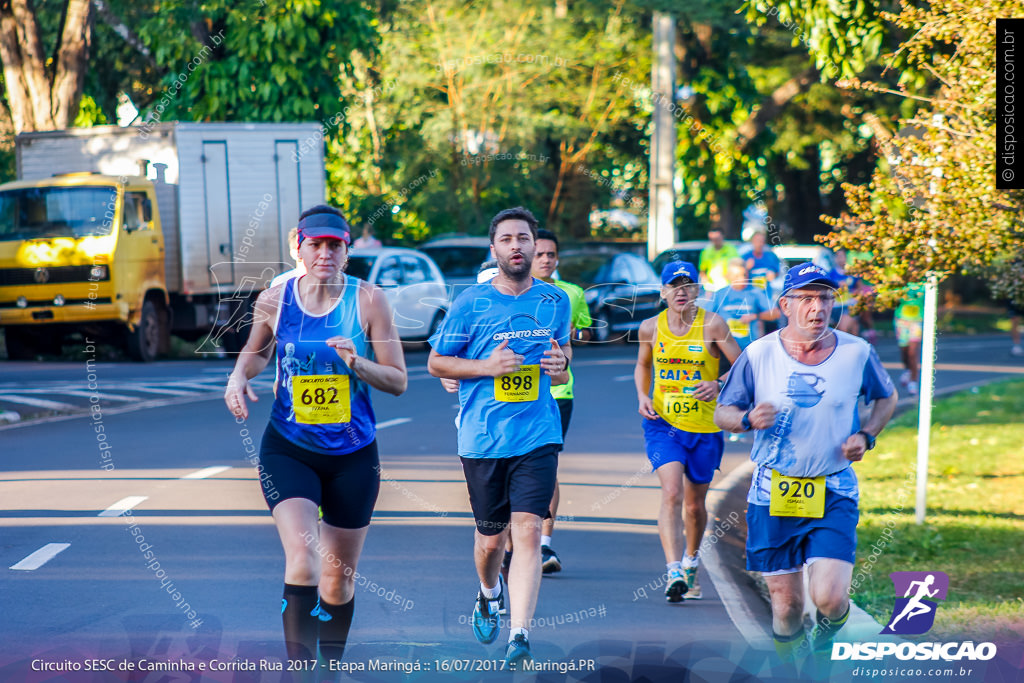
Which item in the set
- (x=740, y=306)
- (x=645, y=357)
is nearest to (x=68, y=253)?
(x=740, y=306)

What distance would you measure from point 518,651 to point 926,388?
4.64 meters

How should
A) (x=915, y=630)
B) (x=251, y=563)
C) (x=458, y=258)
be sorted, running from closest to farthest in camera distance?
(x=915, y=630) < (x=251, y=563) < (x=458, y=258)

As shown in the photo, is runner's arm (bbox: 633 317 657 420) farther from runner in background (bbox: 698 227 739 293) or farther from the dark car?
the dark car

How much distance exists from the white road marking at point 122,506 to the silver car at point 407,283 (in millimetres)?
11287

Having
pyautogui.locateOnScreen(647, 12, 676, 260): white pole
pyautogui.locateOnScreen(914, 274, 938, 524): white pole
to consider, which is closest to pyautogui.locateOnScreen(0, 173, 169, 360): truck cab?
pyautogui.locateOnScreen(647, 12, 676, 260): white pole

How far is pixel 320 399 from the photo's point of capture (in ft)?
17.3

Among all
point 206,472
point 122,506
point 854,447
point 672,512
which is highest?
point 854,447

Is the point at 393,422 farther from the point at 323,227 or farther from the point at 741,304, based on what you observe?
the point at 323,227

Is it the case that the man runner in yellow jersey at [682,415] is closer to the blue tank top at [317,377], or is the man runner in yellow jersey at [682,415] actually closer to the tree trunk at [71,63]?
the blue tank top at [317,377]

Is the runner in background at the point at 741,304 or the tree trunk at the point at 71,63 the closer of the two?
the runner in background at the point at 741,304

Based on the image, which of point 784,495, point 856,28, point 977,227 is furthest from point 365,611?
point 856,28

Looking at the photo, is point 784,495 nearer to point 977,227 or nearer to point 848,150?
point 977,227

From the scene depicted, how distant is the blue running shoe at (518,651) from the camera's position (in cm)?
547

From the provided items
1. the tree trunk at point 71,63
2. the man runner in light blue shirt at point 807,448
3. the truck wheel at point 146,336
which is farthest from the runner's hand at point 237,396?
the tree trunk at point 71,63
